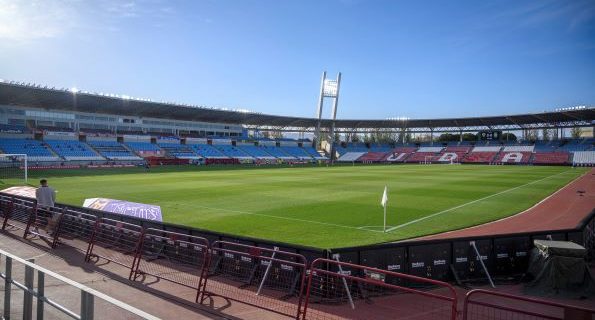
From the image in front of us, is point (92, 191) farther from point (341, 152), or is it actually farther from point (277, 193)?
point (341, 152)

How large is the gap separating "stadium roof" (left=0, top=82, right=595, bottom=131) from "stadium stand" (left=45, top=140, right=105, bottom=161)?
6669mm

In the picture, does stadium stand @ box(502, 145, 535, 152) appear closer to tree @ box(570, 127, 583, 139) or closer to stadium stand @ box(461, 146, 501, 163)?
stadium stand @ box(461, 146, 501, 163)

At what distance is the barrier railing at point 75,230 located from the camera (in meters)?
13.3

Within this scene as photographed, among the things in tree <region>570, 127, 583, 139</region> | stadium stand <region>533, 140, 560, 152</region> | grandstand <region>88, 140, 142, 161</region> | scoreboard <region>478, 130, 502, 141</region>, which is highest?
tree <region>570, 127, 583, 139</region>

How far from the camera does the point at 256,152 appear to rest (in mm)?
97250

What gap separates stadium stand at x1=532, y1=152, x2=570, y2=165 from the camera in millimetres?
81331

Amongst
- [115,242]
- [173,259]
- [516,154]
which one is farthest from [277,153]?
[173,259]

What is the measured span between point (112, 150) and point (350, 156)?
5954 cm

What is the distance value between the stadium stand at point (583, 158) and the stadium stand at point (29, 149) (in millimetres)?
90005

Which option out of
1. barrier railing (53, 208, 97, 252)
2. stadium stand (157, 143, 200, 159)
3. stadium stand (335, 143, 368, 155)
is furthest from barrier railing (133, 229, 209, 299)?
stadium stand (335, 143, 368, 155)

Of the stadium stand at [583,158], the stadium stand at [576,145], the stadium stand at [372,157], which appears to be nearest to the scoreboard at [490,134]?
the stadium stand at [576,145]

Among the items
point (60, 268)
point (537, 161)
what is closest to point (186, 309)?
point (60, 268)

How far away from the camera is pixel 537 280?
9.52 m

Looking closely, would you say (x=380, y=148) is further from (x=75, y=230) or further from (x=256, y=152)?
(x=75, y=230)
